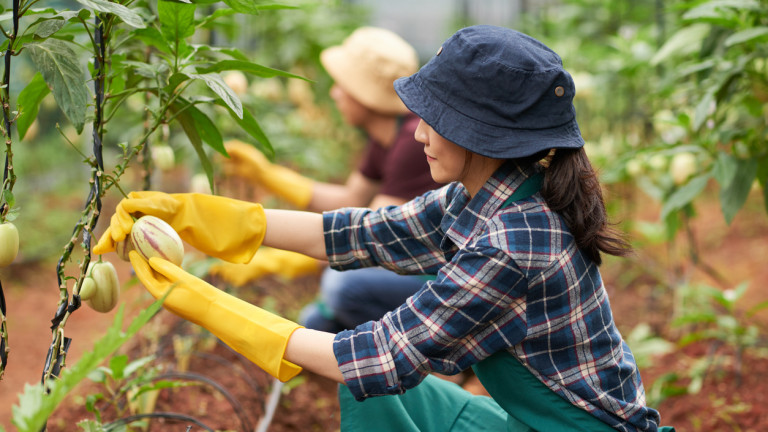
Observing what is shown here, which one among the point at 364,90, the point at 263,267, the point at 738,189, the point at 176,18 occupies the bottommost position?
the point at 263,267

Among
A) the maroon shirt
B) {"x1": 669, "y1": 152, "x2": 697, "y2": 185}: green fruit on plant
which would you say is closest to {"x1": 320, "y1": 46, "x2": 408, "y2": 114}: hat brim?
the maroon shirt

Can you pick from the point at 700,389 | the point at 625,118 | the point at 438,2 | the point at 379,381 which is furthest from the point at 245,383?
the point at 438,2

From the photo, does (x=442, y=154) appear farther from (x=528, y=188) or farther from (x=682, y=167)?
(x=682, y=167)

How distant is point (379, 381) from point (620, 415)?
0.42 meters

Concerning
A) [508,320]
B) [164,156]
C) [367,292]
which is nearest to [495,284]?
[508,320]

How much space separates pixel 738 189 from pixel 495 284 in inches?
36.7

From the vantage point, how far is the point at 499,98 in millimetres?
1031

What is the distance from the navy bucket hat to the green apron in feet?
0.35

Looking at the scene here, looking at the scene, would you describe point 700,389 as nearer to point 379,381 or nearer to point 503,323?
point 503,323

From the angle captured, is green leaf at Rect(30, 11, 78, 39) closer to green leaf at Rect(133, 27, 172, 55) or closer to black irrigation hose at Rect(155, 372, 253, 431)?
green leaf at Rect(133, 27, 172, 55)

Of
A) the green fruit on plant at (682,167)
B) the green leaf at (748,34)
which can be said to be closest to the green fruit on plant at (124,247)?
the green leaf at (748,34)

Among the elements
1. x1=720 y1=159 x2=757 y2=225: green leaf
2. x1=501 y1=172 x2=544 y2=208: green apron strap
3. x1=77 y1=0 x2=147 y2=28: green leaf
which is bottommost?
x1=720 y1=159 x2=757 y2=225: green leaf

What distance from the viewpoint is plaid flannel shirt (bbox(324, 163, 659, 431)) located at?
3.35 ft

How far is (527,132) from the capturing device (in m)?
1.04
